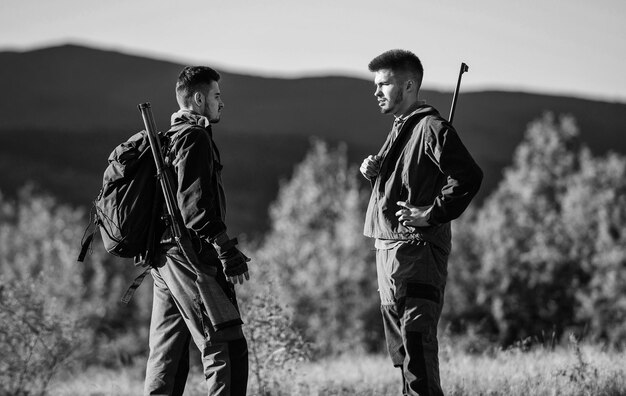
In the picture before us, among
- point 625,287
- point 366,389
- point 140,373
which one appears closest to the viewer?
point 366,389

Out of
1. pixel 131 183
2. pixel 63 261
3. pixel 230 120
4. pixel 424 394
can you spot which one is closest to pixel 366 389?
pixel 424 394

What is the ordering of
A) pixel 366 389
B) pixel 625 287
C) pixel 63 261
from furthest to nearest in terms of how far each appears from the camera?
pixel 63 261 → pixel 625 287 → pixel 366 389

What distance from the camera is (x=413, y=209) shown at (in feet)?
15.6

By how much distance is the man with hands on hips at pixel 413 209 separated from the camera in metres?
4.65

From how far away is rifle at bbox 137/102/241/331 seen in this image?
4.82 metres

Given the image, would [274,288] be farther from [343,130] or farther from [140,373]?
[343,130]

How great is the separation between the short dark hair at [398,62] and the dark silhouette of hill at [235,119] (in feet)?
394

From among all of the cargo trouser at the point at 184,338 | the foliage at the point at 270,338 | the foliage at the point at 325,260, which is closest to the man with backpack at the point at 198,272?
the cargo trouser at the point at 184,338

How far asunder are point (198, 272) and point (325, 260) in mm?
51538

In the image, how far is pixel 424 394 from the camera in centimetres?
462

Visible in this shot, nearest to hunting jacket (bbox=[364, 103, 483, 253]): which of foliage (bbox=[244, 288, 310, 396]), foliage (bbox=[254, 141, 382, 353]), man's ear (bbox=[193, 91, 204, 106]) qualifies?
man's ear (bbox=[193, 91, 204, 106])

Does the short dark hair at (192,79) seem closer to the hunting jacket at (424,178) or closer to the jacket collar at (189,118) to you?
the jacket collar at (189,118)

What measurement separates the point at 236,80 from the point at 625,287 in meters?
135

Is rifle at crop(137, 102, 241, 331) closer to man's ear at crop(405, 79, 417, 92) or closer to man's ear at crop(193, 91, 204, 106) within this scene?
man's ear at crop(193, 91, 204, 106)
